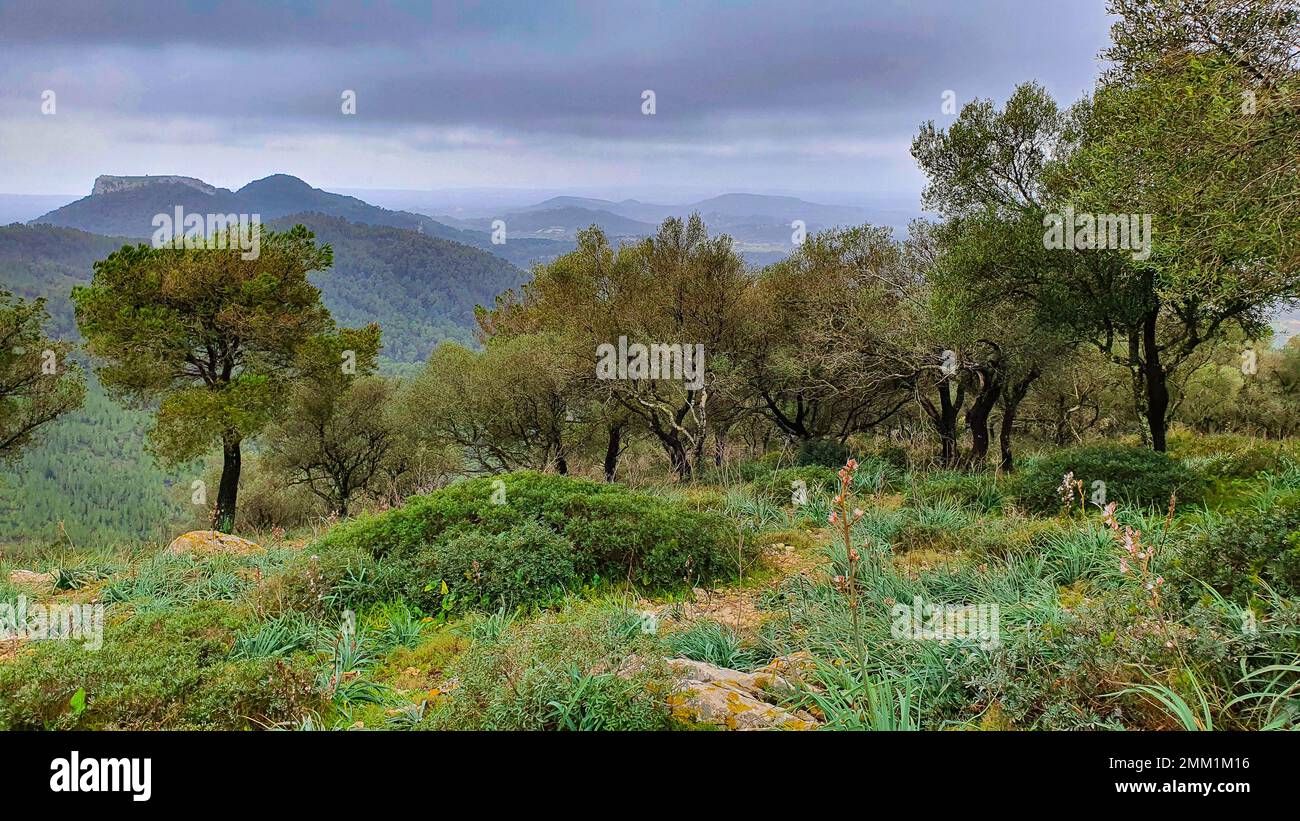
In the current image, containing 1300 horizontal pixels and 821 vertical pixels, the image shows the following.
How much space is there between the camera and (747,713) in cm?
337

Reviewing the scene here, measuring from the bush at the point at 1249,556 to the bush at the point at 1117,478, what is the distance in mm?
3624

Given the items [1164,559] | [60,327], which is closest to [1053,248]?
[1164,559]

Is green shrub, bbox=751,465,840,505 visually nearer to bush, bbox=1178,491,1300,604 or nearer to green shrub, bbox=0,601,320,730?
bush, bbox=1178,491,1300,604

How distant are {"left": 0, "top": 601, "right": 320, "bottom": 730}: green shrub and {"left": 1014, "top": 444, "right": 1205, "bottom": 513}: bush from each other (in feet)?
28.1

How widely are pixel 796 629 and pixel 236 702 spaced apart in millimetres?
3635

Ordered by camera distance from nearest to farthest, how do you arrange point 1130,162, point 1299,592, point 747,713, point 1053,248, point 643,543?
point 747,713 → point 1299,592 → point 643,543 → point 1130,162 → point 1053,248

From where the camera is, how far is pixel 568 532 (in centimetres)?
741

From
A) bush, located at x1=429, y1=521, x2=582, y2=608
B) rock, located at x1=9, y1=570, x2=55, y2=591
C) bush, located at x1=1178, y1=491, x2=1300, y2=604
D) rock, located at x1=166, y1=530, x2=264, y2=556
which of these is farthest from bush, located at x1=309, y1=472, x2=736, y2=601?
bush, located at x1=1178, y1=491, x2=1300, y2=604

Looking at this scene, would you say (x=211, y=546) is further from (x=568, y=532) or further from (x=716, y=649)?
(x=716, y=649)

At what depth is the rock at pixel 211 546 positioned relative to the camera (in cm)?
867

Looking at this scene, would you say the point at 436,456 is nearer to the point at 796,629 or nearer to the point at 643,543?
the point at 643,543

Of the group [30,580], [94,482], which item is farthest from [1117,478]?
[94,482]

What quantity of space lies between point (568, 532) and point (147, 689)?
4.24 m
